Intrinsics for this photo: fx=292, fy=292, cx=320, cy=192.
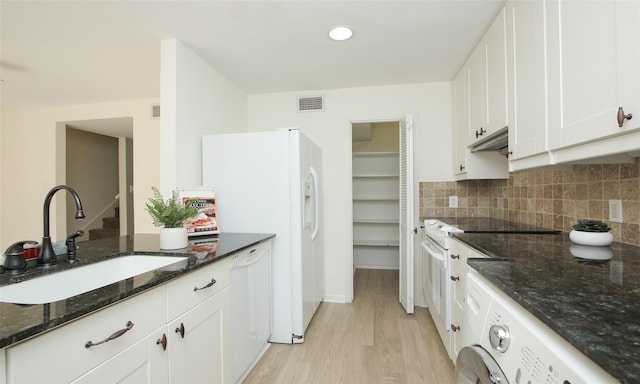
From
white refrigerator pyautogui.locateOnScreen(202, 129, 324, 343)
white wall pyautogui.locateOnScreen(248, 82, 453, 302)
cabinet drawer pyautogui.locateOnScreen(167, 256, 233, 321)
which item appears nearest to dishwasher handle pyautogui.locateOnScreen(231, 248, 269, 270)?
cabinet drawer pyautogui.locateOnScreen(167, 256, 233, 321)

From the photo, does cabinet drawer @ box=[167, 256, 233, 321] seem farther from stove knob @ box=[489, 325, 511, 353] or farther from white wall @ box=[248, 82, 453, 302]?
white wall @ box=[248, 82, 453, 302]

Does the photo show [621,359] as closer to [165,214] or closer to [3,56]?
[165,214]

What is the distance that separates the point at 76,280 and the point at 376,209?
3682 millimetres

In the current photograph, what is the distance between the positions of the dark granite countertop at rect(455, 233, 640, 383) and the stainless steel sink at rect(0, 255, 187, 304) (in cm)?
131

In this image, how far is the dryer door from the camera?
770mm

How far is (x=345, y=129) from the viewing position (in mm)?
3152

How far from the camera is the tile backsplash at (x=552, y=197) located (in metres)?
1.36

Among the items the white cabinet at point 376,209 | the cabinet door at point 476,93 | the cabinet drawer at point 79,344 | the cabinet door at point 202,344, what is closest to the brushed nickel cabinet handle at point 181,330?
the cabinet door at point 202,344

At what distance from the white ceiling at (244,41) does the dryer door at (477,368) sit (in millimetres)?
1835

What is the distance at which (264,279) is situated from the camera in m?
2.10

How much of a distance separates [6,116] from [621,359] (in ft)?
19.1

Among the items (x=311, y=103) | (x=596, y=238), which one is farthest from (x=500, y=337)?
(x=311, y=103)

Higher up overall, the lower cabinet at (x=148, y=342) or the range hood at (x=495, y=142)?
the range hood at (x=495, y=142)

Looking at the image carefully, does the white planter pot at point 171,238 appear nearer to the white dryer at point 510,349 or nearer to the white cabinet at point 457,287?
the white dryer at point 510,349
